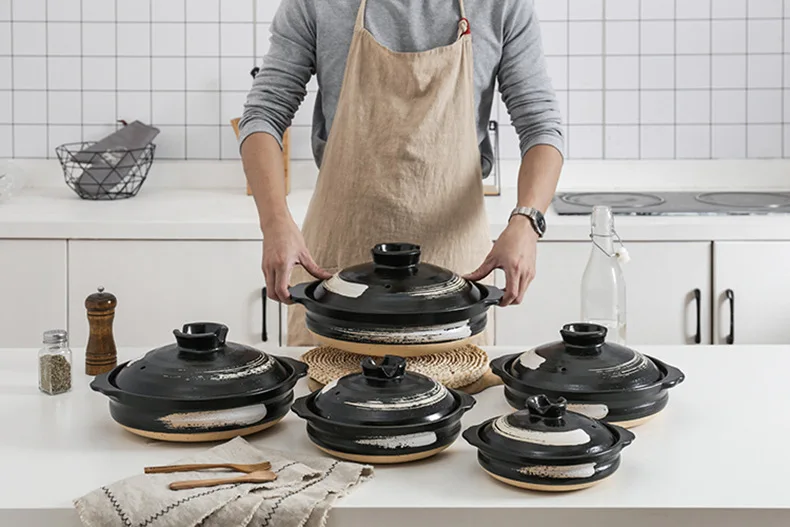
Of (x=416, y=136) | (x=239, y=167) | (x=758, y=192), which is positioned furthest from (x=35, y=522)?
(x=758, y=192)

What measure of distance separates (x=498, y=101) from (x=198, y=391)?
2356 millimetres

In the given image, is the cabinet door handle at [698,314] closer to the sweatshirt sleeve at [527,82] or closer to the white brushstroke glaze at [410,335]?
the sweatshirt sleeve at [527,82]

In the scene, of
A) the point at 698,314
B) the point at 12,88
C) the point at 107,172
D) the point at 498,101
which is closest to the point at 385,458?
the point at 698,314

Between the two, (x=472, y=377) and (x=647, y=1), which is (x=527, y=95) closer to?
(x=472, y=377)

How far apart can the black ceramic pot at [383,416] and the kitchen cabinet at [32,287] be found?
1864 millimetres

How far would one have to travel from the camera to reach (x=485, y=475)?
1.25 m

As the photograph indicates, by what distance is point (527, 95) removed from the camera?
2.13 m

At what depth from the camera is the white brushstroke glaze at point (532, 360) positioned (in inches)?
56.9

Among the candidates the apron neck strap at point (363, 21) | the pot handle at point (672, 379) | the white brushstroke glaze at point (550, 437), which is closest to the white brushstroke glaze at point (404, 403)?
the white brushstroke glaze at point (550, 437)

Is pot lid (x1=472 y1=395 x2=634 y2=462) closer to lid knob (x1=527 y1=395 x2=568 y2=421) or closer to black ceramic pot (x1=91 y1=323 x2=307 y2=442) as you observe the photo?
lid knob (x1=527 y1=395 x2=568 y2=421)

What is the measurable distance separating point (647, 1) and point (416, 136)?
1.69 metres

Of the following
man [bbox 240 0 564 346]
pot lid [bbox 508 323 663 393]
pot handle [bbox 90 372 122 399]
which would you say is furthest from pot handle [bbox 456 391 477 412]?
man [bbox 240 0 564 346]

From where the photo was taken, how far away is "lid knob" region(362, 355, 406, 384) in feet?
4.25

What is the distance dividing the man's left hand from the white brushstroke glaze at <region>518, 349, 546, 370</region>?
0.23 meters
